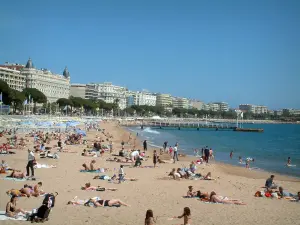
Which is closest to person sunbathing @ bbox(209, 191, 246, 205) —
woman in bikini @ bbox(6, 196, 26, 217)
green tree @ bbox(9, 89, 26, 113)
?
woman in bikini @ bbox(6, 196, 26, 217)

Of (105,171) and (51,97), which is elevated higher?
(51,97)

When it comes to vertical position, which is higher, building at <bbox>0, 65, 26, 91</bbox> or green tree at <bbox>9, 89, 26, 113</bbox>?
building at <bbox>0, 65, 26, 91</bbox>

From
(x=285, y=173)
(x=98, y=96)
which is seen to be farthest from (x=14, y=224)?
(x=98, y=96)

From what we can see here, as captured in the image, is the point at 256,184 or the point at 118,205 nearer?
the point at 118,205

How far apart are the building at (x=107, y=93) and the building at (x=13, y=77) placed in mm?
53330

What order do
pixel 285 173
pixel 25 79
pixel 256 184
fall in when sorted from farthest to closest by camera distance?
pixel 25 79 → pixel 285 173 → pixel 256 184

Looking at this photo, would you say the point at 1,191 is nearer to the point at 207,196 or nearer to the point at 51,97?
the point at 207,196

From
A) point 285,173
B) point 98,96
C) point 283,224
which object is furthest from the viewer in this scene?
point 98,96

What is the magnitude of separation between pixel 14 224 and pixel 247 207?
6.47 meters

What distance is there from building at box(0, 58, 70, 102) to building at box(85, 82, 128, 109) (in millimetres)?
31945

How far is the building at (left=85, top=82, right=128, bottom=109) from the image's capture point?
16350 centimetres

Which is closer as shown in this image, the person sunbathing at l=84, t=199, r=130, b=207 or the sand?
the sand

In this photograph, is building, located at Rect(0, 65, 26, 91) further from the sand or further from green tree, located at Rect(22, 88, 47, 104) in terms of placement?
the sand

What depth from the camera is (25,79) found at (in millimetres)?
109938
